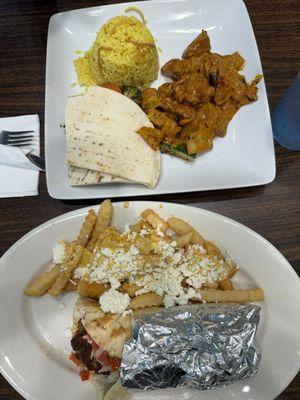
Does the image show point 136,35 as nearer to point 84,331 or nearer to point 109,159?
point 109,159

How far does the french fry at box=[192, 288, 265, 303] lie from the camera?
4.75 ft

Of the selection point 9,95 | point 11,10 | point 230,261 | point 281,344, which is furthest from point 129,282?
point 11,10

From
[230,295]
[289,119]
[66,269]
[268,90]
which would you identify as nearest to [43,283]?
[66,269]

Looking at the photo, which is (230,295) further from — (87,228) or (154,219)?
(87,228)

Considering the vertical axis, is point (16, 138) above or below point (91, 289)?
above

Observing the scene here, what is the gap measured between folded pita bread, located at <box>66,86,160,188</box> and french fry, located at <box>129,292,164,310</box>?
420 millimetres

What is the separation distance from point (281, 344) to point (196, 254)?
44 centimetres

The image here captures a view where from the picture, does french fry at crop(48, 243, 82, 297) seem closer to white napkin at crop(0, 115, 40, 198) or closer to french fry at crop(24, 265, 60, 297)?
french fry at crop(24, 265, 60, 297)

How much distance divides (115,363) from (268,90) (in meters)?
1.33

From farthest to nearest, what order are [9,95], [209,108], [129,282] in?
[9,95], [209,108], [129,282]

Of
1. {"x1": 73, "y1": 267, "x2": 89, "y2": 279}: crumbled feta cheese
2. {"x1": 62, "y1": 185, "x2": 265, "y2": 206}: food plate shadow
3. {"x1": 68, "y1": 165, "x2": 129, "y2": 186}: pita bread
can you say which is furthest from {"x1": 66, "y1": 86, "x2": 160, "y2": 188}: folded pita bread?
{"x1": 73, "y1": 267, "x2": 89, "y2": 279}: crumbled feta cheese

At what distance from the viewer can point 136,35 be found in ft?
5.75

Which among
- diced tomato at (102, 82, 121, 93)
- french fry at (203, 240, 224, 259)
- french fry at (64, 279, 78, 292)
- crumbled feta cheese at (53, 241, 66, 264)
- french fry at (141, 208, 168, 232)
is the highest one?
diced tomato at (102, 82, 121, 93)

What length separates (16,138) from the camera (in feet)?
5.62
